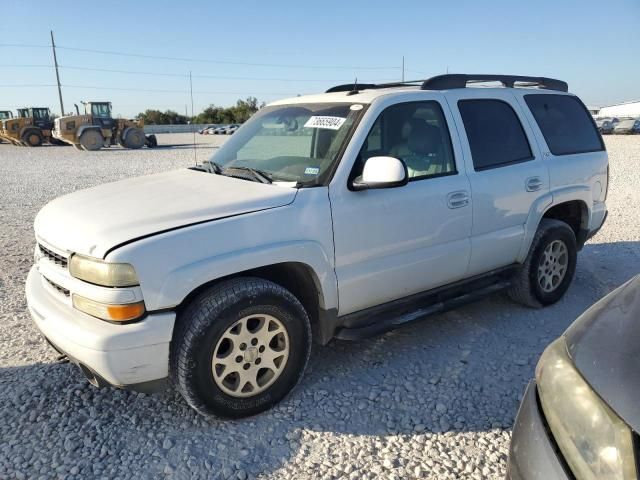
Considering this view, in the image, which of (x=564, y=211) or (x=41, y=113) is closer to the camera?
(x=564, y=211)

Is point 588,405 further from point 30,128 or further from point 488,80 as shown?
point 30,128

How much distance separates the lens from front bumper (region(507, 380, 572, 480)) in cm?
152

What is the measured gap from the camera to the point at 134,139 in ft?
93.5

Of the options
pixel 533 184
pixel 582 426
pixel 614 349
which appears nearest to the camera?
pixel 582 426

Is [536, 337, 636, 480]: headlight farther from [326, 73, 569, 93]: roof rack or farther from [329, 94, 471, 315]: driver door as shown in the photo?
[326, 73, 569, 93]: roof rack

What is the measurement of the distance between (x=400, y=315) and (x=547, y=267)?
5.75ft

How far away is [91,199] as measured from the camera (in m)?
3.21

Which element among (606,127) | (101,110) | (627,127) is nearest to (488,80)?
(101,110)

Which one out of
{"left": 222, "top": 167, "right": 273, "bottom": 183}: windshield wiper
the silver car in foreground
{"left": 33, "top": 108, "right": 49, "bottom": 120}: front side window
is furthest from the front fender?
{"left": 33, "top": 108, "right": 49, "bottom": 120}: front side window

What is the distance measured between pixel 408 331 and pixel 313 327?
3.59 feet

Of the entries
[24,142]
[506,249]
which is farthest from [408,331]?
[24,142]

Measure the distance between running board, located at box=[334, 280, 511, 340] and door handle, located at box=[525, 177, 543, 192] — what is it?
890 mm

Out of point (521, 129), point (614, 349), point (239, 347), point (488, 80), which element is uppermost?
point (488, 80)

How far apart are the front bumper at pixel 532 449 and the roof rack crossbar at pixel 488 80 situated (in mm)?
2535
